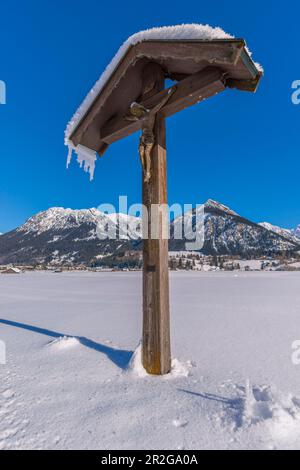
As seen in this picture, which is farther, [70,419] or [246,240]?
[246,240]

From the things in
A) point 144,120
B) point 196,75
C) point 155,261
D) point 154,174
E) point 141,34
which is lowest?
point 155,261

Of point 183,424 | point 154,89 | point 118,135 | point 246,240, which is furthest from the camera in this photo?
point 246,240

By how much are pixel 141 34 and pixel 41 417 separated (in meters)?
4.19

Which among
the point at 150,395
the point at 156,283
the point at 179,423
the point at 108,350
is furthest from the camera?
the point at 108,350

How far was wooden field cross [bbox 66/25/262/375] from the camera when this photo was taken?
2.86 m

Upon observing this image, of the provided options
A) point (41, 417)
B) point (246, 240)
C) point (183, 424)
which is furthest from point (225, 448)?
point (246, 240)

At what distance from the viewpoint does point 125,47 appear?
3.37 meters

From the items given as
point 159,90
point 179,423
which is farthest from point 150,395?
point 159,90

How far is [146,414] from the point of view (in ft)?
7.39

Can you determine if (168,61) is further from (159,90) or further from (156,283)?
(156,283)

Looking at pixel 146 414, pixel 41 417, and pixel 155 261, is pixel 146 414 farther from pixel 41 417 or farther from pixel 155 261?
pixel 155 261

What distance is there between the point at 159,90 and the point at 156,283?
2561 mm

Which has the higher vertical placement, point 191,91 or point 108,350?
point 191,91

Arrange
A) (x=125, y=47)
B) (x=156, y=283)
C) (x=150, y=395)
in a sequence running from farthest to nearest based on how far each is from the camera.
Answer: (x=125, y=47) → (x=156, y=283) → (x=150, y=395)
